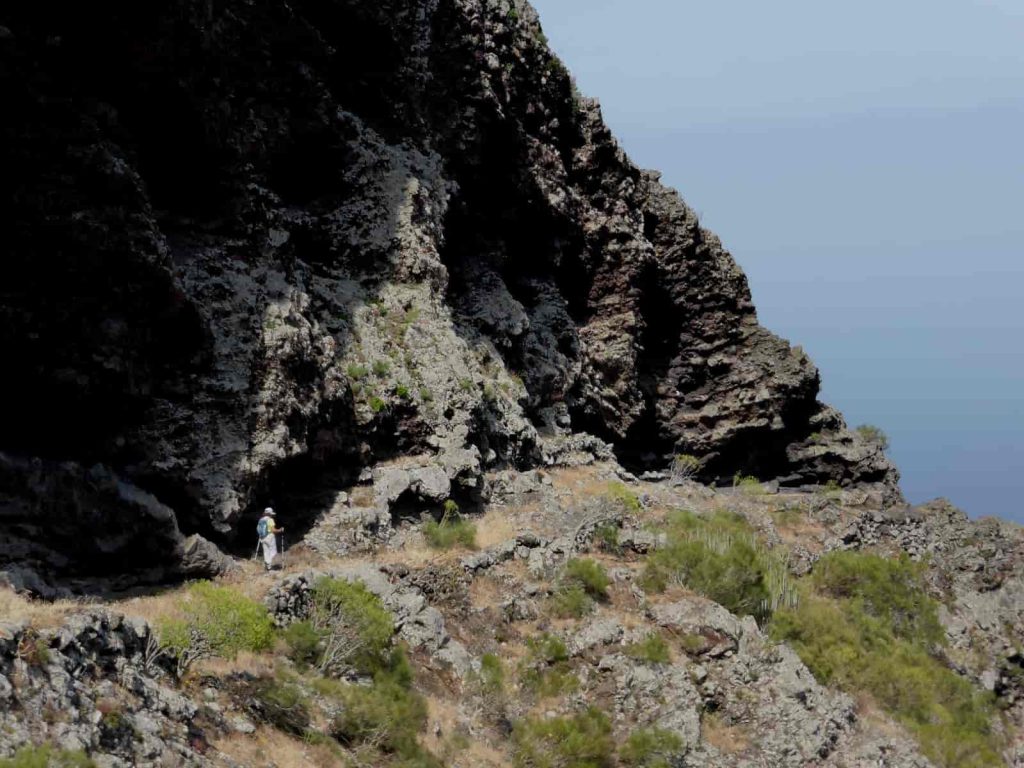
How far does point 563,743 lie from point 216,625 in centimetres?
626

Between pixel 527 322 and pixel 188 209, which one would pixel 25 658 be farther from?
pixel 527 322

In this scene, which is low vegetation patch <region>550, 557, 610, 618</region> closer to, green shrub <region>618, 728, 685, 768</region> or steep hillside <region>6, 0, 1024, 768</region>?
steep hillside <region>6, 0, 1024, 768</region>

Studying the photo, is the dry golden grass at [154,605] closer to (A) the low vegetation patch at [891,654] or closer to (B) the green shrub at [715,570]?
(B) the green shrub at [715,570]

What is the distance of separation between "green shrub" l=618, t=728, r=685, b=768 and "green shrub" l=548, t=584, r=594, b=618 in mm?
3405

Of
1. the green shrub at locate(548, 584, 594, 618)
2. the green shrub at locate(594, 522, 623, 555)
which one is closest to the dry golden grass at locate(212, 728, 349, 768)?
the green shrub at locate(548, 584, 594, 618)

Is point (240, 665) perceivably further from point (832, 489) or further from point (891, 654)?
point (832, 489)

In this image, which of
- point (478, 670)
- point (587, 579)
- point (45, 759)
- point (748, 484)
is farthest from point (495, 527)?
point (748, 484)

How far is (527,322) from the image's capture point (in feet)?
110

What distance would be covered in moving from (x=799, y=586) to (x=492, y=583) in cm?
1096

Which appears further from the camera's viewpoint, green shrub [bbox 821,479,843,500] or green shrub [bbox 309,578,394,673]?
green shrub [bbox 821,479,843,500]

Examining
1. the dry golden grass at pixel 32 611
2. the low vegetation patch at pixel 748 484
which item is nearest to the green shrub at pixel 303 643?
the dry golden grass at pixel 32 611

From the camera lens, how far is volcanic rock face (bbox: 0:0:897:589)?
15.3m

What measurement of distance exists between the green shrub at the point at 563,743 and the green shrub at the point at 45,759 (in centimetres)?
798

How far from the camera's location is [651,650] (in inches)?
690
